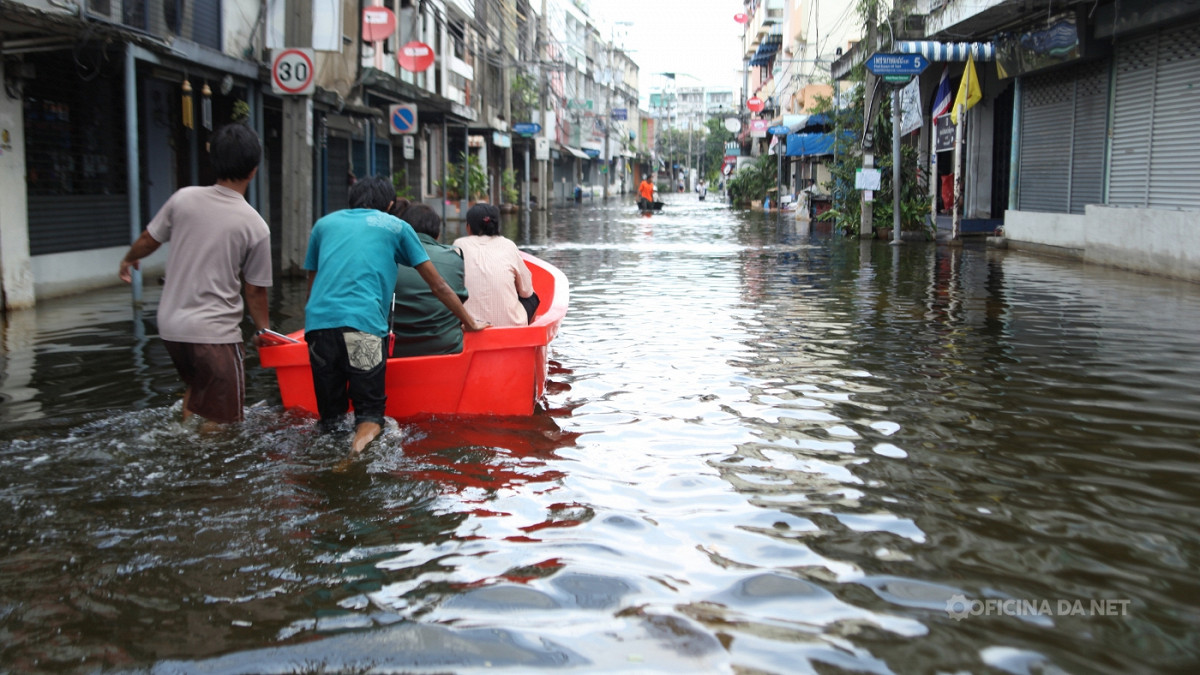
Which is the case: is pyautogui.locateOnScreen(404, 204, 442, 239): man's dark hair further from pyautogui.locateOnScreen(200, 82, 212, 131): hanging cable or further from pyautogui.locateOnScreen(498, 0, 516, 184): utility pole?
pyautogui.locateOnScreen(498, 0, 516, 184): utility pole

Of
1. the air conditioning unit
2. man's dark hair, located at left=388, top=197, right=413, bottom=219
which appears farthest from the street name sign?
man's dark hair, located at left=388, top=197, right=413, bottom=219

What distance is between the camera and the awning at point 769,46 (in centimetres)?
5788

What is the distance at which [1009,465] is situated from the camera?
491cm

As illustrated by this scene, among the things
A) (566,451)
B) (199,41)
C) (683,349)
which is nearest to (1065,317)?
(683,349)

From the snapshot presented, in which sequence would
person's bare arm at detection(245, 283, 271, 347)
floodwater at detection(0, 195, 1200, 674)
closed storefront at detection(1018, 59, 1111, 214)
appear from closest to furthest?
floodwater at detection(0, 195, 1200, 674) → person's bare arm at detection(245, 283, 271, 347) → closed storefront at detection(1018, 59, 1111, 214)

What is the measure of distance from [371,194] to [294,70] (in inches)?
340

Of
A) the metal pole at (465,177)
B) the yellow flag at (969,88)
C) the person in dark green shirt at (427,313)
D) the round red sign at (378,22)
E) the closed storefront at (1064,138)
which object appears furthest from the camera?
the metal pole at (465,177)

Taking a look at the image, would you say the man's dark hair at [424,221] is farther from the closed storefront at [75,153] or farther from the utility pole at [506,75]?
the utility pole at [506,75]

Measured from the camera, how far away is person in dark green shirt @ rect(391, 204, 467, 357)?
5.88 m

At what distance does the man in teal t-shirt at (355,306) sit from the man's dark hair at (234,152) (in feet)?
1.39

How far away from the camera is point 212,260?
5.02m

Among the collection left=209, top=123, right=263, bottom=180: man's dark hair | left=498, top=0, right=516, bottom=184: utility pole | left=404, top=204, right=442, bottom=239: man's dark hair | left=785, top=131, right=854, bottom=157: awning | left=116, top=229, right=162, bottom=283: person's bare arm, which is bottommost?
left=116, top=229, right=162, bottom=283: person's bare arm

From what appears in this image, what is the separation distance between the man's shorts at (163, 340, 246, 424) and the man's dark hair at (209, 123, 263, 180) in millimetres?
819

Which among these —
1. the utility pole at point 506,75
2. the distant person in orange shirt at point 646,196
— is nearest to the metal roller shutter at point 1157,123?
the utility pole at point 506,75
